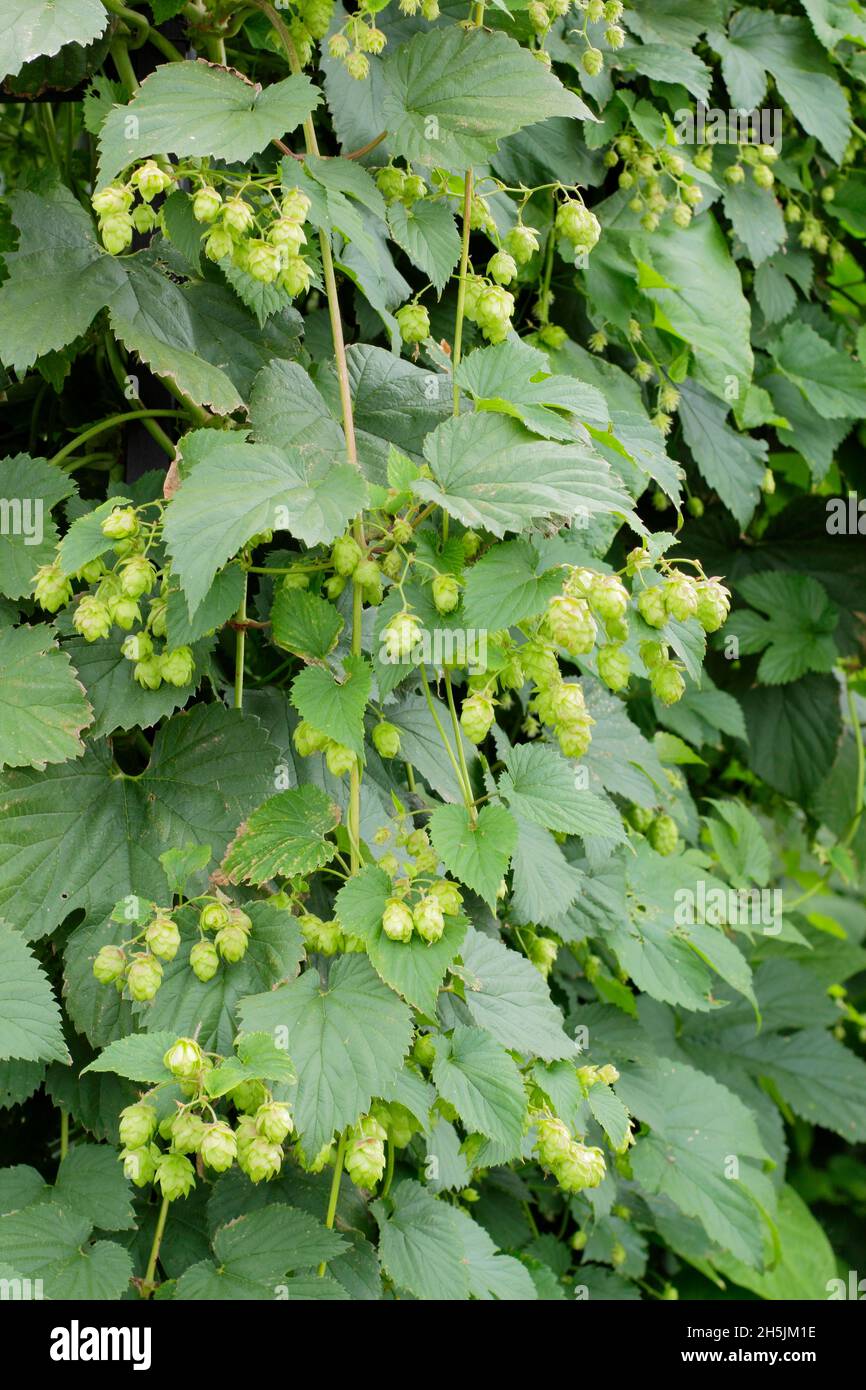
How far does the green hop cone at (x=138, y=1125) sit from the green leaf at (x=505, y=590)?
545 mm

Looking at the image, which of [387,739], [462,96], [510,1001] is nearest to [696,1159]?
[510,1001]


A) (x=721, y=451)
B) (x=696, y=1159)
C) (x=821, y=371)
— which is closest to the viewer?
(x=696, y=1159)

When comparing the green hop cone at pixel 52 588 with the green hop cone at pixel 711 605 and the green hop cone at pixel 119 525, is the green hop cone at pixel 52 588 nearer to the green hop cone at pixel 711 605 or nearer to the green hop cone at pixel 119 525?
the green hop cone at pixel 119 525

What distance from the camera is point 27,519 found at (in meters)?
1.41

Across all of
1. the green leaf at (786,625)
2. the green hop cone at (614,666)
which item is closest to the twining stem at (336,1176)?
the green hop cone at (614,666)

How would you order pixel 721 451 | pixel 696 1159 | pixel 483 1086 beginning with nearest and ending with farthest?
1. pixel 483 1086
2. pixel 696 1159
3. pixel 721 451

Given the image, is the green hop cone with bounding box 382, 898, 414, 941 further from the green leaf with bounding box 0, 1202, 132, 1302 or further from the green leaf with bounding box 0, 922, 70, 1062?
the green leaf with bounding box 0, 1202, 132, 1302

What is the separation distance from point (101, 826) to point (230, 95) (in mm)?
796

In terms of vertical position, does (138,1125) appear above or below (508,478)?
below

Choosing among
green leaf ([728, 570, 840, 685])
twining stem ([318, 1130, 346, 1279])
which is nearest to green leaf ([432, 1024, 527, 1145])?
twining stem ([318, 1130, 346, 1279])

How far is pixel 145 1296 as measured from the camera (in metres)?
1.29

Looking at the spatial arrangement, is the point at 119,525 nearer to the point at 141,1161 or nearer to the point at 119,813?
the point at 119,813

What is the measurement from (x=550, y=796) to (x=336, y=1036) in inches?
14.7

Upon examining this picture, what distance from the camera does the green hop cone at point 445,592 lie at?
3.97ft
